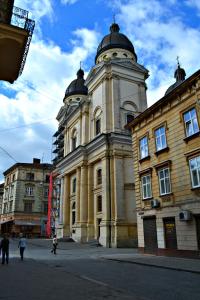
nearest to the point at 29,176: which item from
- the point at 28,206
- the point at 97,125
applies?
the point at 28,206

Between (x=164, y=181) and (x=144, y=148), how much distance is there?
3.68m

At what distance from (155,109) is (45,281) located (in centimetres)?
1416

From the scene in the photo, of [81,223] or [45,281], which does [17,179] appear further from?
[45,281]

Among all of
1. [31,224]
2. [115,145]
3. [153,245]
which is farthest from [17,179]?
[153,245]

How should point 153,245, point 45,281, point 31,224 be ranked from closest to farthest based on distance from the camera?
point 45,281 < point 153,245 < point 31,224

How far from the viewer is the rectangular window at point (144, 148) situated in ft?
69.7

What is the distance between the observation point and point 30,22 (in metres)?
9.88

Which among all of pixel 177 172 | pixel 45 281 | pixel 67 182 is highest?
pixel 67 182

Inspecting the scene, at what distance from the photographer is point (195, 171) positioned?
16250mm

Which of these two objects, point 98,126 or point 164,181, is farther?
A: point 98,126

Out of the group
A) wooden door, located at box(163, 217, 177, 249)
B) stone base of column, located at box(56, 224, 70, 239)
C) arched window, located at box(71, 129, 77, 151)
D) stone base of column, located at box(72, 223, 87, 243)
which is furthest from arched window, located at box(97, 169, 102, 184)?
wooden door, located at box(163, 217, 177, 249)

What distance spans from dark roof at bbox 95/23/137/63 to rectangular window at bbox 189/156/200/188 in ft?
102

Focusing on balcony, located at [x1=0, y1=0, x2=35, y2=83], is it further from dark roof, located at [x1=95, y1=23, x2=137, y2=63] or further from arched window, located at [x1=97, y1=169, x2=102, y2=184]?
dark roof, located at [x1=95, y1=23, x2=137, y2=63]

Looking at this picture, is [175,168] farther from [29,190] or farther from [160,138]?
[29,190]
